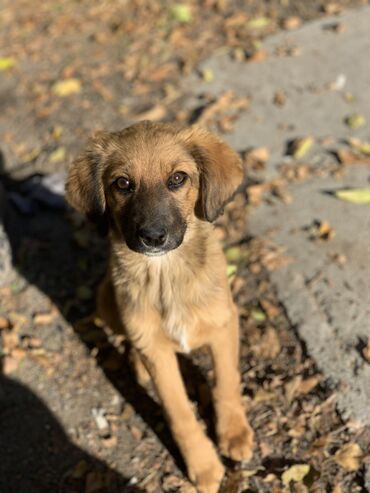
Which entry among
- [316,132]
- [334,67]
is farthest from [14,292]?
[334,67]

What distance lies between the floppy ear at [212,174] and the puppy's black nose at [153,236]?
0.42m

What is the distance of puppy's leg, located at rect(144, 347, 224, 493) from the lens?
12.5 feet

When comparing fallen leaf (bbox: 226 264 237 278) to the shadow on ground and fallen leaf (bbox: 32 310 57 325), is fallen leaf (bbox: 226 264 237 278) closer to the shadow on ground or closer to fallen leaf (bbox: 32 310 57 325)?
fallen leaf (bbox: 32 310 57 325)

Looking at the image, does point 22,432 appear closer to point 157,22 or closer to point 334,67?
point 334,67

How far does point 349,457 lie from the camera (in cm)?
392

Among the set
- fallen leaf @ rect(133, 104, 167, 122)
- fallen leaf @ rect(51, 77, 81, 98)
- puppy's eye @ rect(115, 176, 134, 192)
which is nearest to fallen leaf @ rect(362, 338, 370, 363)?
puppy's eye @ rect(115, 176, 134, 192)

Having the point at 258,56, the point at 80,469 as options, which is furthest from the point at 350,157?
the point at 80,469

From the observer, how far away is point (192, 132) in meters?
3.83

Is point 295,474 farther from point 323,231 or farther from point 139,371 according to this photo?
point 323,231

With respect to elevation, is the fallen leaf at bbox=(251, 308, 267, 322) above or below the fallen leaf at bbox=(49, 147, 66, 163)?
below

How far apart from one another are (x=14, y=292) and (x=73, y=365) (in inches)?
39.7

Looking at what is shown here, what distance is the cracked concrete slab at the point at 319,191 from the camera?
4531 millimetres

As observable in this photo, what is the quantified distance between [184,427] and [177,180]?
1.59 metres

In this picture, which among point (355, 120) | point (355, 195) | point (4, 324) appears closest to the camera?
point (4, 324)
